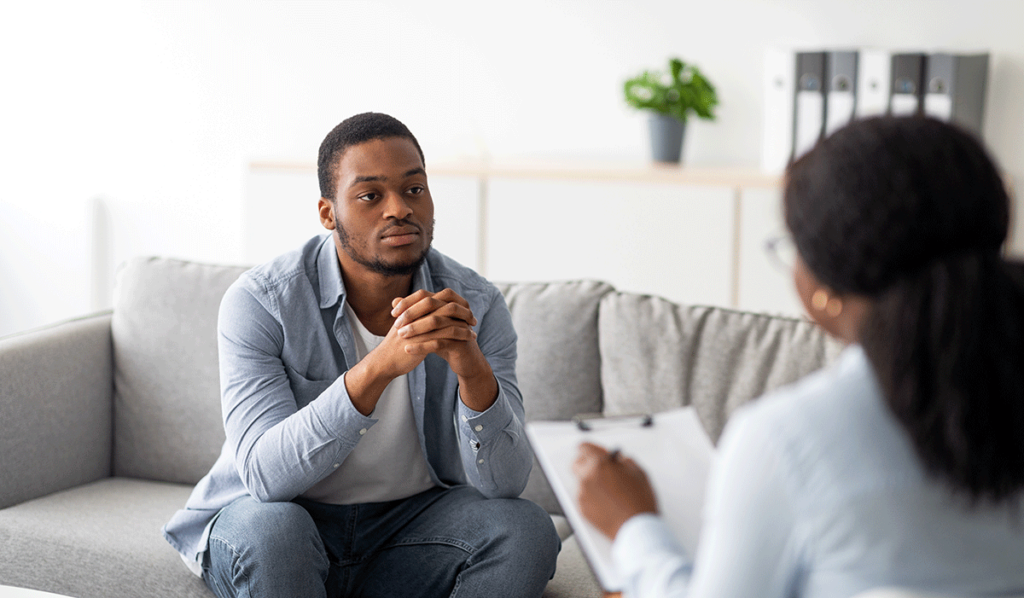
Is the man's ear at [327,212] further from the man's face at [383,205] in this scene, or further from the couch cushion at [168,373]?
the couch cushion at [168,373]

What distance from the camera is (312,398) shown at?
1651mm

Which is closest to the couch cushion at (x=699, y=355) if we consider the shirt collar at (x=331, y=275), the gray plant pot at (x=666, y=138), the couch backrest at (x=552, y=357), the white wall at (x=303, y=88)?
the couch backrest at (x=552, y=357)

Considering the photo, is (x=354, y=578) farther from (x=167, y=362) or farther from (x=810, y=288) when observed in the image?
(x=810, y=288)

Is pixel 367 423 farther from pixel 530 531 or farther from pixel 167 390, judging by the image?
pixel 167 390

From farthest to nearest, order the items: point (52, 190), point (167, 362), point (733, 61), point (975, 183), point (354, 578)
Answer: point (52, 190)
point (733, 61)
point (167, 362)
point (354, 578)
point (975, 183)

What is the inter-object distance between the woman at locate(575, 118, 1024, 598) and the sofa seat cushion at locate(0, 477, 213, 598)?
115 centimetres

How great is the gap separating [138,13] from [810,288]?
12.0 ft

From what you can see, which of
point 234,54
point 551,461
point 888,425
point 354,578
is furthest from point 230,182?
point 888,425

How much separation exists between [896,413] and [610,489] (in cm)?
32

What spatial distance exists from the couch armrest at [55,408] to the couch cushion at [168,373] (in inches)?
1.6

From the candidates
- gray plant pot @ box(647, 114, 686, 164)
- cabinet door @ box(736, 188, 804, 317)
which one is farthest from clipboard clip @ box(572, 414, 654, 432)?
gray plant pot @ box(647, 114, 686, 164)

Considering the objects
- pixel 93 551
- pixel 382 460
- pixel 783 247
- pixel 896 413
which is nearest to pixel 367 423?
pixel 382 460

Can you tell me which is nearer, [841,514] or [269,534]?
[841,514]

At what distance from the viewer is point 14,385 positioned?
1943 mm
